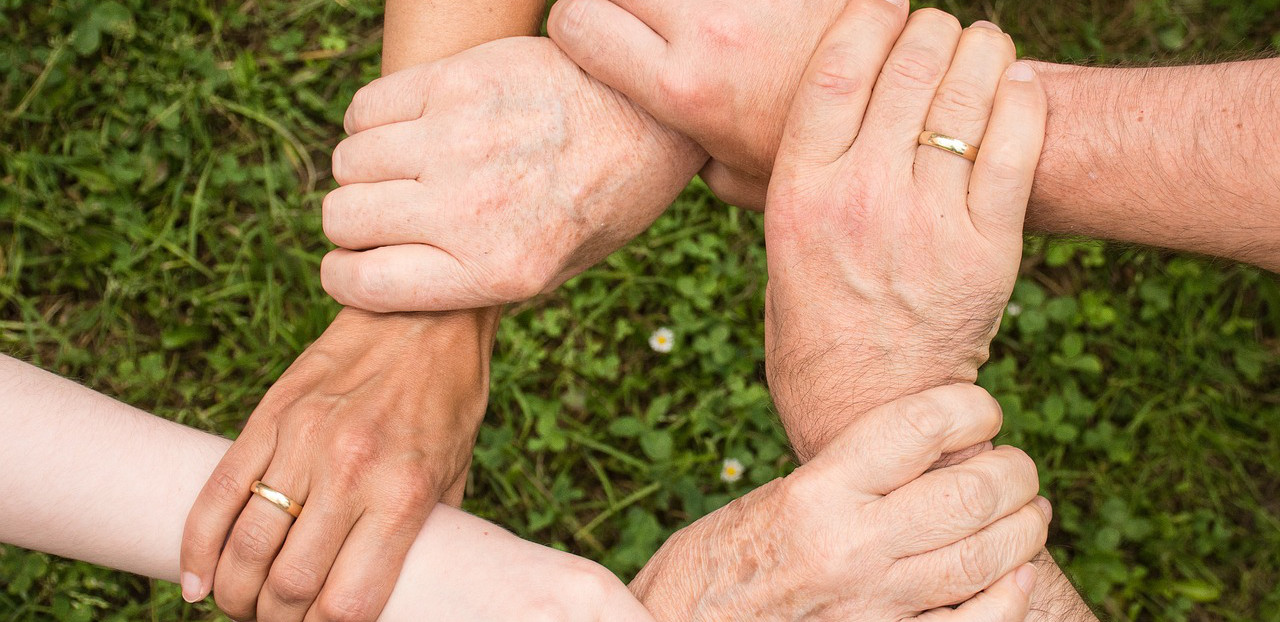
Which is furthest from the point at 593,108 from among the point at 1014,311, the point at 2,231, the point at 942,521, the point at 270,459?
the point at 2,231

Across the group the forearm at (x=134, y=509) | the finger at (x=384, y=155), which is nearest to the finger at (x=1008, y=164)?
the forearm at (x=134, y=509)

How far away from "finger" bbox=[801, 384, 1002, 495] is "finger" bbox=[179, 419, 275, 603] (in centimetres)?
115

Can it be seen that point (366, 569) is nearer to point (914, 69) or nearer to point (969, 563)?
point (969, 563)

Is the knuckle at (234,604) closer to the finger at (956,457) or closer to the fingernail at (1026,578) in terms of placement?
the finger at (956,457)

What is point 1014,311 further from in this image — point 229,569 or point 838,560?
point 229,569

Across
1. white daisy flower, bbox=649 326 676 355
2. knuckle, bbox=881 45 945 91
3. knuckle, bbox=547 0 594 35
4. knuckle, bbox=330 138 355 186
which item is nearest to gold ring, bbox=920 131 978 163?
knuckle, bbox=881 45 945 91

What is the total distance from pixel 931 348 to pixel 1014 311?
141cm

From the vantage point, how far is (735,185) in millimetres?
2410

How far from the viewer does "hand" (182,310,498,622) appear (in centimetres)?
179

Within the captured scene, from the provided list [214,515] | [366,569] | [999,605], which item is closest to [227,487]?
[214,515]

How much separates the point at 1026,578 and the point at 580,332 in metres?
1.73

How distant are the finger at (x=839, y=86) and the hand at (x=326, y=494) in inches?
40.5

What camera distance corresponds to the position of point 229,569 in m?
1.82

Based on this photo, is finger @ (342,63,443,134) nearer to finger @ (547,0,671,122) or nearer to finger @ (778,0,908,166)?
finger @ (547,0,671,122)
